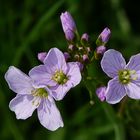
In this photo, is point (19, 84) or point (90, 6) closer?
point (19, 84)

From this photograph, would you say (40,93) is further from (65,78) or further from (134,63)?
(134,63)

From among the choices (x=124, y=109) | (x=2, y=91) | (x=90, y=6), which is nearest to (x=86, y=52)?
(x=124, y=109)

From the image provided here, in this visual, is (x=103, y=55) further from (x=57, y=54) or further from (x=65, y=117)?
(x=65, y=117)

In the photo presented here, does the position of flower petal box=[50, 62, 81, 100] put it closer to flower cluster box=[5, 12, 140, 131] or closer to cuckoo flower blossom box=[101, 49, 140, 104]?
flower cluster box=[5, 12, 140, 131]

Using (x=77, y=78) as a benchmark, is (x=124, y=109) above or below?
below

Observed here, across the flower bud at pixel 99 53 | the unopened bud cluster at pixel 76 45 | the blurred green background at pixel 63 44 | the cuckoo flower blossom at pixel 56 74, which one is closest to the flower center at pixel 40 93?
the cuckoo flower blossom at pixel 56 74

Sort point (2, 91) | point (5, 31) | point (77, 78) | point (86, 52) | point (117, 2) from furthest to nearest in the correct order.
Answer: point (117, 2) < point (5, 31) < point (2, 91) < point (86, 52) < point (77, 78)

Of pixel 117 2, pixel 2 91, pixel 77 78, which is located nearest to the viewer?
pixel 77 78
